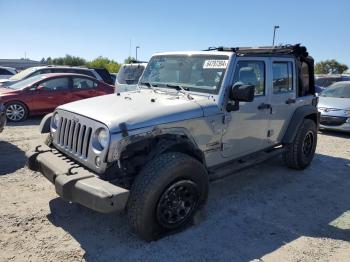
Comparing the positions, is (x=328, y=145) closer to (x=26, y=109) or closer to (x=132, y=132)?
(x=132, y=132)

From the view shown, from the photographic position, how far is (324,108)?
10078mm

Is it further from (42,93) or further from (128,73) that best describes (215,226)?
(42,93)

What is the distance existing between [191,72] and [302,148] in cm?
275

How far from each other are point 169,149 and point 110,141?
0.79 m

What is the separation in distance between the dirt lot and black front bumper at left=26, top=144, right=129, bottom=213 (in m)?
0.59

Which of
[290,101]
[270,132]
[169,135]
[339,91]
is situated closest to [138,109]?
[169,135]

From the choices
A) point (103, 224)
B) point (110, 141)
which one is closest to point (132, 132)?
point (110, 141)

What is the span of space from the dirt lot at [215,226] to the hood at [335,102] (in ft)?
14.5

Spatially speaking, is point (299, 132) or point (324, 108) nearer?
point (299, 132)

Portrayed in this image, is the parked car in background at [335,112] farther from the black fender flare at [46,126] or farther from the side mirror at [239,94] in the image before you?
the black fender flare at [46,126]

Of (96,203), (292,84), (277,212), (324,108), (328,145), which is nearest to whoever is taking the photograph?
(96,203)

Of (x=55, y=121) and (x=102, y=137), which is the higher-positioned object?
(x=55, y=121)

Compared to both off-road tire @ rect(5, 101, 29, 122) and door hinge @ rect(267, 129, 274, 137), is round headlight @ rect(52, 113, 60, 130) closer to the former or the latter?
door hinge @ rect(267, 129, 274, 137)

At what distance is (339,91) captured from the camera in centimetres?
1107
